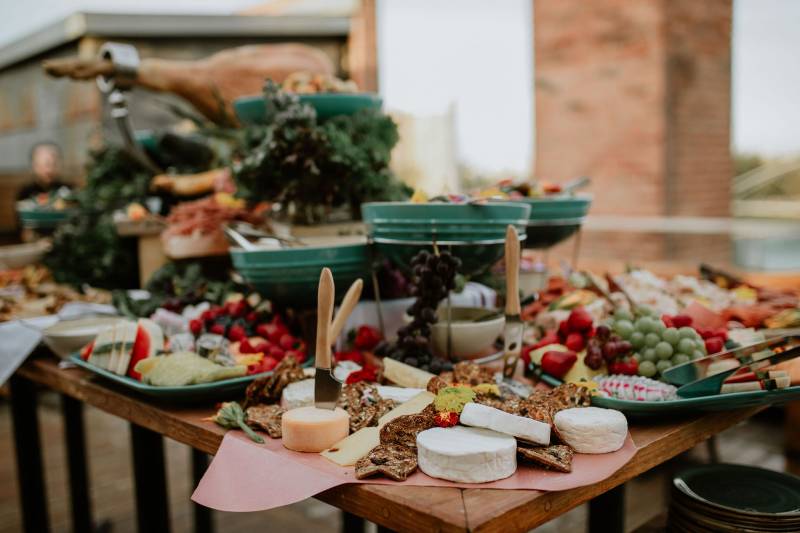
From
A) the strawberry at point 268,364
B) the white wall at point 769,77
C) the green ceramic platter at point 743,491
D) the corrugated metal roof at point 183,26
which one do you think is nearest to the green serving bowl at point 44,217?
the strawberry at point 268,364

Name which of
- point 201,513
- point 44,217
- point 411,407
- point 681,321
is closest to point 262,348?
point 411,407

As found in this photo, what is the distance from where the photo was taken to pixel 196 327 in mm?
1343

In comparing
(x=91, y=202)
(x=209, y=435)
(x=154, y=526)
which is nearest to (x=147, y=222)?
(x=91, y=202)

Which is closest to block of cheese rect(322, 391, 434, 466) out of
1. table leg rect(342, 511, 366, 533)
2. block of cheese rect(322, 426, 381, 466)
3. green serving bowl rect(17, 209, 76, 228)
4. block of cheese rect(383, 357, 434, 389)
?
block of cheese rect(322, 426, 381, 466)

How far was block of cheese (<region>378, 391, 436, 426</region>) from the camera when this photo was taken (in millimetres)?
966

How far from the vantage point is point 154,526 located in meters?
1.57

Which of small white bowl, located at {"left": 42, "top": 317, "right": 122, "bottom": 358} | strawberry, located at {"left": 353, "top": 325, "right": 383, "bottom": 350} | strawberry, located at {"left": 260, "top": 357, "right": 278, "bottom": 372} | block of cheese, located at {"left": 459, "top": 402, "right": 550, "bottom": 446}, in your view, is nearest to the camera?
block of cheese, located at {"left": 459, "top": 402, "right": 550, "bottom": 446}

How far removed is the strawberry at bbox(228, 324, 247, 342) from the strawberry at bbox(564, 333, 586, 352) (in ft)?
1.87

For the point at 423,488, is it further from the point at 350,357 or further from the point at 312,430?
the point at 350,357

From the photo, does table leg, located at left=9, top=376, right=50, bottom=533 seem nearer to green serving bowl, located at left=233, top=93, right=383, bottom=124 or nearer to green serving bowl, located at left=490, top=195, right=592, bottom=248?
green serving bowl, located at left=233, top=93, right=383, bottom=124

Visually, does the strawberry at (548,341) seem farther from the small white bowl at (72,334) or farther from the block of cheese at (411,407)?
the small white bowl at (72,334)

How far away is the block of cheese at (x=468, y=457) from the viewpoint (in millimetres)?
797

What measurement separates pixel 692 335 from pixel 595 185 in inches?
135

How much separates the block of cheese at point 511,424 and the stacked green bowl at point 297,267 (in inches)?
18.8
